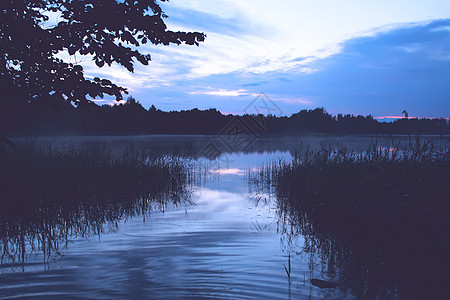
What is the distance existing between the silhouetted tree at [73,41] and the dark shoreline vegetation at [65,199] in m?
1.19

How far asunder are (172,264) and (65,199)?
15.6ft

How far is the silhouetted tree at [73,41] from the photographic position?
17.5ft

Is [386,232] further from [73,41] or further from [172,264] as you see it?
[73,41]

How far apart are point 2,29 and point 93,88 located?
1.80m

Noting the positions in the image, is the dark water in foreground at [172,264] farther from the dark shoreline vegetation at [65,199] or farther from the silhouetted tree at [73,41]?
the silhouetted tree at [73,41]

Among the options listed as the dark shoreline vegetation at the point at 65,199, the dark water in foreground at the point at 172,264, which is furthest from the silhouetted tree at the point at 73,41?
the dark water in foreground at the point at 172,264

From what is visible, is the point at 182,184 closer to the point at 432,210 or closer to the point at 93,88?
the point at 93,88

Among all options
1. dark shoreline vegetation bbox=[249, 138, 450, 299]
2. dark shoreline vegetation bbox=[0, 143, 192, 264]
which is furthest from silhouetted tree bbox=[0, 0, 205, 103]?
dark shoreline vegetation bbox=[249, 138, 450, 299]

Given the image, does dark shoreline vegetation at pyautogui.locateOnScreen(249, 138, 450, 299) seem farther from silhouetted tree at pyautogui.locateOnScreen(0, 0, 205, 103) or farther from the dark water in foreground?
silhouetted tree at pyautogui.locateOnScreen(0, 0, 205, 103)

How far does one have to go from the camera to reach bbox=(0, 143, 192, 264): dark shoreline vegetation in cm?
662

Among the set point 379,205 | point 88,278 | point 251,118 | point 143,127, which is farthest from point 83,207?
point 143,127

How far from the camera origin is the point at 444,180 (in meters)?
6.14

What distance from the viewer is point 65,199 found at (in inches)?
350

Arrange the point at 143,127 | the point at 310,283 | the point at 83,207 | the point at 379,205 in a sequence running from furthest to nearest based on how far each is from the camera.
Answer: the point at 143,127
the point at 83,207
the point at 379,205
the point at 310,283
